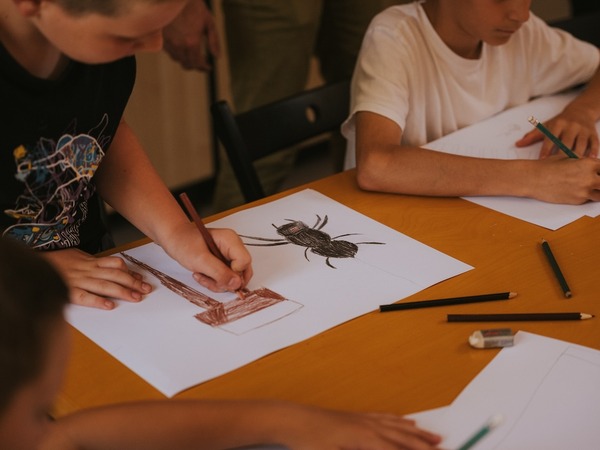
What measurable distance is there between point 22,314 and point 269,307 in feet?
1.34

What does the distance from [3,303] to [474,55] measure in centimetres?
120

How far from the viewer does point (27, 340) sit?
0.62 metres

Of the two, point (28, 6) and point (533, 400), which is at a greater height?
point (28, 6)

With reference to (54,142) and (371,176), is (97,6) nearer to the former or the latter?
(54,142)

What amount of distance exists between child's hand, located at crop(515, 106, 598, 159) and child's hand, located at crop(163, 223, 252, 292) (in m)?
0.62

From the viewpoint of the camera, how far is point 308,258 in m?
1.10

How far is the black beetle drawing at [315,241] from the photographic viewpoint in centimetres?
112

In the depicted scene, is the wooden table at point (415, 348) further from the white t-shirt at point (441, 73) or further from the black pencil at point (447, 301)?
the white t-shirt at point (441, 73)

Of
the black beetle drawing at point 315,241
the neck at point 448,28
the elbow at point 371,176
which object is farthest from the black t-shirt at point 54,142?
the neck at point 448,28

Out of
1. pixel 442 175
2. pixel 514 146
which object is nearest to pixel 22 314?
pixel 442 175

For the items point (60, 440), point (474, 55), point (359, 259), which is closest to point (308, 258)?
point (359, 259)

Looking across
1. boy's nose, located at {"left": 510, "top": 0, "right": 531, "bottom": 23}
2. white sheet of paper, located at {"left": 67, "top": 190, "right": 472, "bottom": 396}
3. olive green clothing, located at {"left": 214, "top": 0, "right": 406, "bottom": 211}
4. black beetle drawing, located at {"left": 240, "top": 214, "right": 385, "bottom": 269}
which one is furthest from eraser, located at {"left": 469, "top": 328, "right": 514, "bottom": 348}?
olive green clothing, located at {"left": 214, "top": 0, "right": 406, "bottom": 211}

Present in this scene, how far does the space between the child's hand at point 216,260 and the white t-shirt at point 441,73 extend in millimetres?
477

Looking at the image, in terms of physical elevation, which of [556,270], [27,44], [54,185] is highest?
[27,44]
